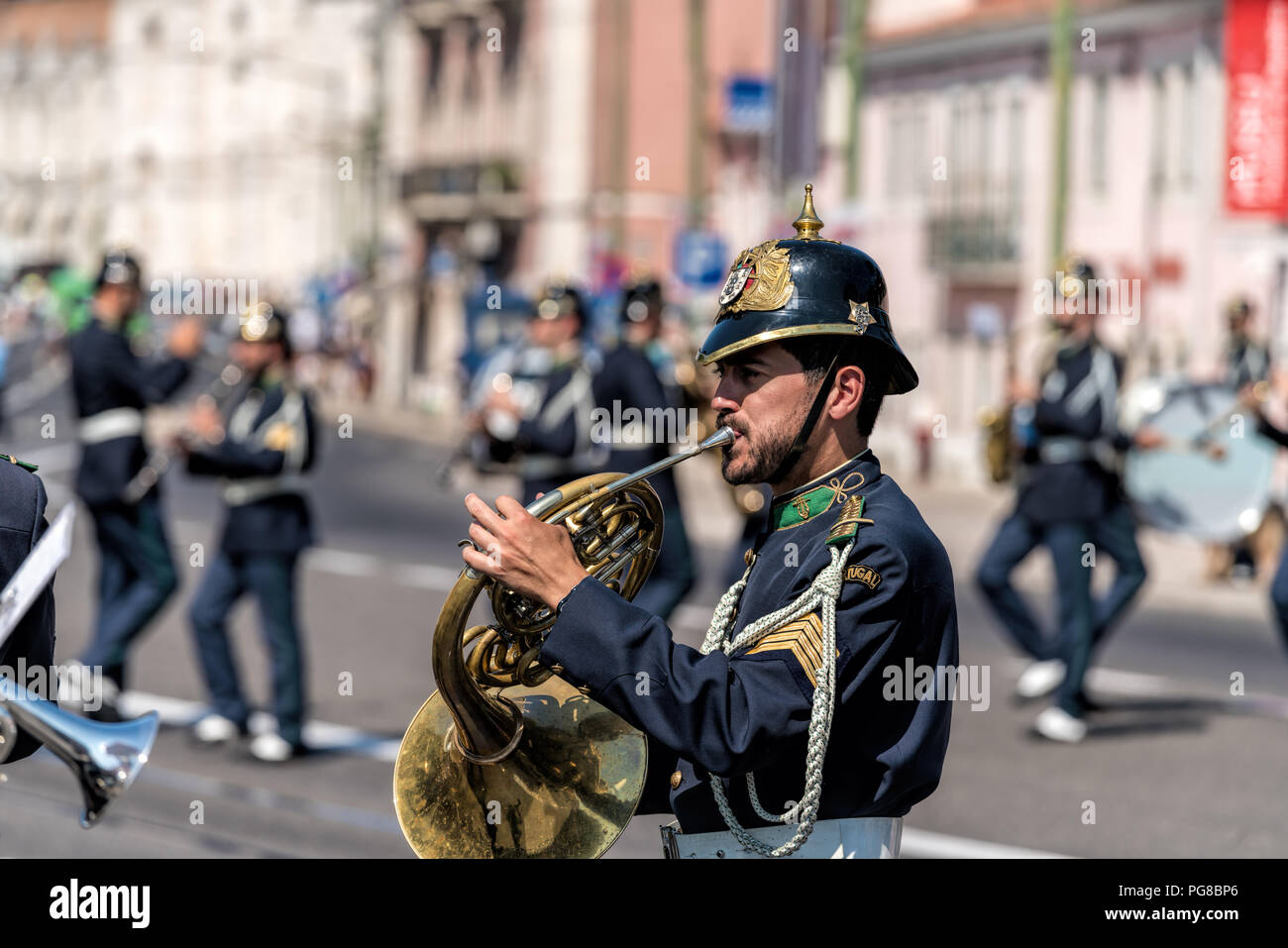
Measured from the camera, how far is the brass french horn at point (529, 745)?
3092 millimetres

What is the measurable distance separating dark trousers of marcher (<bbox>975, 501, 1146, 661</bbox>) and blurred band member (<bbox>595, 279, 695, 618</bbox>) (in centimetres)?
145

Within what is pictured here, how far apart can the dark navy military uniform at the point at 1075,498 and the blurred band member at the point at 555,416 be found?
202cm

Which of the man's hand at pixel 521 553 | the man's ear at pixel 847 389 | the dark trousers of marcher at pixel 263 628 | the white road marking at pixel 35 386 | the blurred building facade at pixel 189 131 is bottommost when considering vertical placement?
the white road marking at pixel 35 386

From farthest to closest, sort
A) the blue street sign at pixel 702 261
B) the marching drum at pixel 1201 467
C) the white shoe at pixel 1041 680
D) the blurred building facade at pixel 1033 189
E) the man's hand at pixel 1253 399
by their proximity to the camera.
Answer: the blue street sign at pixel 702 261 < the blurred building facade at pixel 1033 189 < the white shoe at pixel 1041 680 < the marching drum at pixel 1201 467 < the man's hand at pixel 1253 399

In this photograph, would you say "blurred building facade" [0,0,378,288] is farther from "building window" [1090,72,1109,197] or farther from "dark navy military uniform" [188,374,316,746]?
"dark navy military uniform" [188,374,316,746]

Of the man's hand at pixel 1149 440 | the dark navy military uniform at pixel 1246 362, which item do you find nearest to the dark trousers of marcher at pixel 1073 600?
the man's hand at pixel 1149 440

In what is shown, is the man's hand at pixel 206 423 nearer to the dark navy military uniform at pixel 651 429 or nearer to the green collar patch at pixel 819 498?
the dark navy military uniform at pixel 651 429

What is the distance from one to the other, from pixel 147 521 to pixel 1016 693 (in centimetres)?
433

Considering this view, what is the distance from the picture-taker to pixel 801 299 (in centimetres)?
308

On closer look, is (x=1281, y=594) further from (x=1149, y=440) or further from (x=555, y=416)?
(x=555, y=416)

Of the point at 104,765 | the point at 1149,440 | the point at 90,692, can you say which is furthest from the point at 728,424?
the point at 1149,440

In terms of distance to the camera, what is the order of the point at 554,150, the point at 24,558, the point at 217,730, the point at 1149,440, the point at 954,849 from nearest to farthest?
the point at 24,558, the point at 954,849, the point at 217,730, the point at 1149,440, the point at 554,150

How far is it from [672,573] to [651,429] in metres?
0.69
